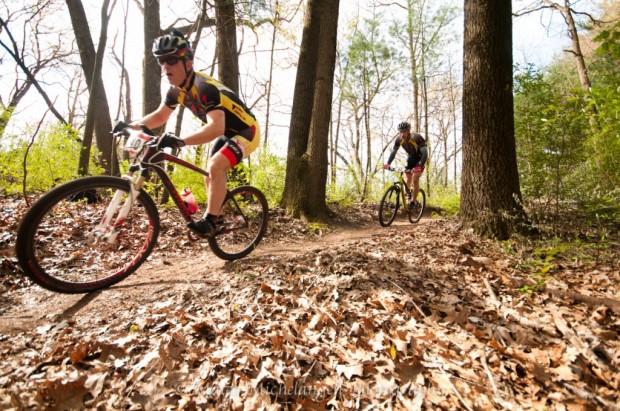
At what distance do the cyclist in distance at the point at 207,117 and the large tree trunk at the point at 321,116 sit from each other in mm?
2934

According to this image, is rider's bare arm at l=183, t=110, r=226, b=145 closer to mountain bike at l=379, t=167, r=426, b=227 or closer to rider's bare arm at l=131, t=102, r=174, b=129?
rider's bare arm at l=131, t=102, r=174, b=129

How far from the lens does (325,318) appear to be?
8.31ft

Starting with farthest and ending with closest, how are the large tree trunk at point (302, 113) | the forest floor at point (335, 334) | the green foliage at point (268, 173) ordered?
1. the green foliage at point (268, 173)
2. the large tree trunk at point (302, 113)
3. the forest floor at point (335, 334)

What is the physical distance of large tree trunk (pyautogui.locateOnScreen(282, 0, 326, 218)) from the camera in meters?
6.95

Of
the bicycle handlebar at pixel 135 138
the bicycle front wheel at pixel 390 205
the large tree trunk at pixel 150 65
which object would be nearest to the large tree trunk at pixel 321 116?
the bicycle front wheel at pixel 390 205

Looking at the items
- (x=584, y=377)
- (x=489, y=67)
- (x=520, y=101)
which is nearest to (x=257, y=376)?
(x=584, y=377)

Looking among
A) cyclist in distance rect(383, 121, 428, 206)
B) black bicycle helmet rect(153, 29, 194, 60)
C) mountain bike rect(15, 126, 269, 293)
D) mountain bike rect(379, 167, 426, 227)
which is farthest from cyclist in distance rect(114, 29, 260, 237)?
cyclist in distance rect(383, 121, 428, 206)

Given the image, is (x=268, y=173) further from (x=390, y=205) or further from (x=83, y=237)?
(x=83, y=237)

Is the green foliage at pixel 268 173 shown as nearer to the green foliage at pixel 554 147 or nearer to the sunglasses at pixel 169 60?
the sunglasses at pixel 169 60

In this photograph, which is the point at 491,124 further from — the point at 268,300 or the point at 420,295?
the point at 268,300

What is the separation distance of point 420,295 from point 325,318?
1008mm

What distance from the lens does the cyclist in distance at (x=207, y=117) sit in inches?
135

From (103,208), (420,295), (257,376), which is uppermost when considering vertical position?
(103,208)

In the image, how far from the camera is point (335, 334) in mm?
2373
